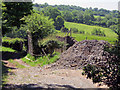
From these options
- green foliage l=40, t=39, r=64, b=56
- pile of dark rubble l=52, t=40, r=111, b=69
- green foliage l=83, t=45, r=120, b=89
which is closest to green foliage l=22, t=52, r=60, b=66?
pile of dark rubble l=52, t=40, r=111, b=69

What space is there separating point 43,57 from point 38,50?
10.5 ft

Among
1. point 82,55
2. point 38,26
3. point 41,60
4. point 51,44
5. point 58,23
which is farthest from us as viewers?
point 58,23

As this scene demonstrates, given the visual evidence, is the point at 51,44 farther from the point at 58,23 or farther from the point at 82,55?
the point at 58,23

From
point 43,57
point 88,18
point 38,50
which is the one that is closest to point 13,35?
point 38,50

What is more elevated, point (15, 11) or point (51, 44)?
point (15, 11)

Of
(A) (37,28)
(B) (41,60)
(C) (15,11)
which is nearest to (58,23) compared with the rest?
(C) (15,11)

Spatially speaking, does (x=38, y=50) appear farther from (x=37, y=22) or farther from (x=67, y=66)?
(x=67, y=66)

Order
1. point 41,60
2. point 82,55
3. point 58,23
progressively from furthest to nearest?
point 58,23
point 41,60
point 82,55

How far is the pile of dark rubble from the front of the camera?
1568 centimetres

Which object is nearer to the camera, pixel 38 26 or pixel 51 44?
pixel 51 44

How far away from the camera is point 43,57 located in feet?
65.7

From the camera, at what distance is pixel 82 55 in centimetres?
1703

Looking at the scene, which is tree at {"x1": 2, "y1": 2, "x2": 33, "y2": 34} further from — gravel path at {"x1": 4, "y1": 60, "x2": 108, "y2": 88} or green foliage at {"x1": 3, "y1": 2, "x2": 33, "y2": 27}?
gravel path at {"x1": 4, "y1": 60, "x2": 108, "y2": 88}

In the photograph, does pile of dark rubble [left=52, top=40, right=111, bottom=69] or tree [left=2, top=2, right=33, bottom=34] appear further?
tree [left=2, top=2, right=33, bottom=34]
